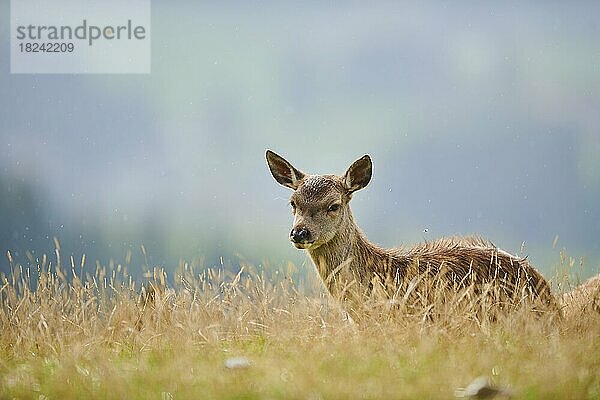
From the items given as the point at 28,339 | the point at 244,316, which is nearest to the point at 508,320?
the point at 244,316

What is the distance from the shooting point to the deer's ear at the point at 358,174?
7898mm

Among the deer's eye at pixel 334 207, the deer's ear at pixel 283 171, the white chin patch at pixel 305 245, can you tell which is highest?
the deer's ear at pixel 283 171

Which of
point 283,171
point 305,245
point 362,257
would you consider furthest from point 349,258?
point 283,171

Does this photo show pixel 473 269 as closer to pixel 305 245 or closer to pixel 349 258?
pixel 349 258

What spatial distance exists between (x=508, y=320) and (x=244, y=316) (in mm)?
2038

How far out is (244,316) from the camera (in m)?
7.26

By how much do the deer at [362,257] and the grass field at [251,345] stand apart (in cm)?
32

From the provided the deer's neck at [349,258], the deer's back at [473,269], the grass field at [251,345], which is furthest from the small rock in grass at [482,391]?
the deer's neck at [349,258]

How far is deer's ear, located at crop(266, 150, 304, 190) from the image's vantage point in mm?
8094

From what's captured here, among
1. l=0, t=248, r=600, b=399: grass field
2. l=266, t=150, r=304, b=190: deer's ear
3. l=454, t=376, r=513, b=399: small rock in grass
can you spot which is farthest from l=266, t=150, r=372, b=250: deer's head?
l=454, t=376, r=513, b=399: small rock in grass

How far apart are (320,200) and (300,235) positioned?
0.37m

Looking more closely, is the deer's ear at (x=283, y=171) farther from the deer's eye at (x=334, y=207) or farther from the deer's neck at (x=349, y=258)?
the deer's neck at (x=349, y=258)

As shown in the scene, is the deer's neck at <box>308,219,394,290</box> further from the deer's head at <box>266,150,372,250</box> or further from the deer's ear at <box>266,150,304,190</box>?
the deer's ear at <box>266,150,304,190</box>

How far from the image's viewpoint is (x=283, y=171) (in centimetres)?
822
